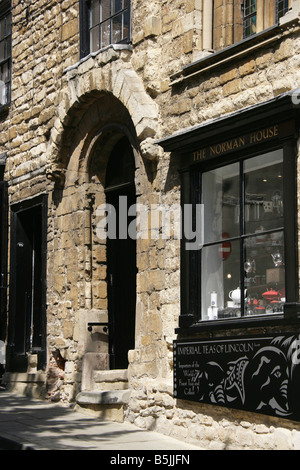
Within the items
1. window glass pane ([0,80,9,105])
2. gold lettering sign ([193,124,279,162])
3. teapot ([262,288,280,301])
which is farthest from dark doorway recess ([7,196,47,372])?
teapot ([262,288,280,301])

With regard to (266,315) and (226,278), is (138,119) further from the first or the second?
(266,315)

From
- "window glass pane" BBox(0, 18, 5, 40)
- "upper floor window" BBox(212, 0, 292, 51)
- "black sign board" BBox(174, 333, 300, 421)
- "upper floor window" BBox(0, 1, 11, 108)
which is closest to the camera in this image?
"black sign board" BBox(174, 333, 300, 421)

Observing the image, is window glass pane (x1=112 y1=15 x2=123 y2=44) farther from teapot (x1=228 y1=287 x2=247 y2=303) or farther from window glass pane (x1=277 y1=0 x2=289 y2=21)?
teapot (x1=228 y1=287 x2=247 y2=303)

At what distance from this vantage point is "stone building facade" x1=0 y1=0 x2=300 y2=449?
27.3 feet

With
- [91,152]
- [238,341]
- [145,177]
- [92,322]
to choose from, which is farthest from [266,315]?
[91,152]

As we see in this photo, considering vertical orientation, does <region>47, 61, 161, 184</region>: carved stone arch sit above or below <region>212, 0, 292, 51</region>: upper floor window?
below

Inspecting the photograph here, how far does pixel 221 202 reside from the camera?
9266mm

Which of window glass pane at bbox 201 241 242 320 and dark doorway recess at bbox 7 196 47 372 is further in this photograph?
dark doorway recess at bbox 7 196 47 372

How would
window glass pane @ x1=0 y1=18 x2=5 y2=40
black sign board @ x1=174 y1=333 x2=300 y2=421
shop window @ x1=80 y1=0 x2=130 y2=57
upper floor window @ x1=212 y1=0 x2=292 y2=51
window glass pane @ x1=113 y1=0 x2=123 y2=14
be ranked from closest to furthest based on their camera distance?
black sign board @ x1=174 y1=333 x2=300 y2=421 < upper floor window @ x1=212 y1=0 x2=292 y2=51 < shop window @ x1=80 y1=0 x2=130 y2=57 < window glass pane @ x1=113 y1=0 x2=123 y2=14 < window glass pane @ x1=0 y1=18 x2=5 y2=40

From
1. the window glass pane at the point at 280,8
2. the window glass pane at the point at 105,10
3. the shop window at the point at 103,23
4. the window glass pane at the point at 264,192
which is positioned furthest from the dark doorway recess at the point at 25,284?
the window glass pane at the point at 280,8

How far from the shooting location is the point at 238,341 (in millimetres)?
8367

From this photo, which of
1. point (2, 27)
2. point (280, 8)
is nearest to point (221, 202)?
point (280, 8)

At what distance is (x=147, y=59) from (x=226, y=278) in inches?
115

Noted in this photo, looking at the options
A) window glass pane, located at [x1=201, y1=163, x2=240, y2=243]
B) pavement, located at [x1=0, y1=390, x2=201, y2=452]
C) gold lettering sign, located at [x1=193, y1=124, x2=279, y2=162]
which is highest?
gold lettering sign, located at [x1=193, y1=124, x2=279, y2=162]
